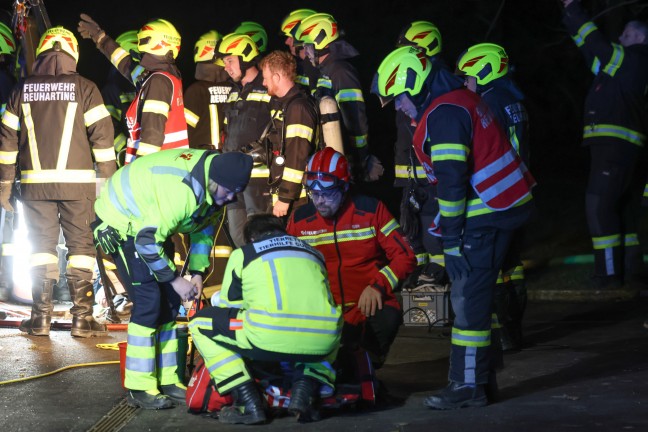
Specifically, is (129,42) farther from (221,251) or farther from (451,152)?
(451,152)

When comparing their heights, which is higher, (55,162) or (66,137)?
(66,137)

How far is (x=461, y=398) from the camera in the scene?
22.0 feet

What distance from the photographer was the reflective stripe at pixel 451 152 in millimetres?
6531

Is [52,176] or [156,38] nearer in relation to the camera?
[52,176]

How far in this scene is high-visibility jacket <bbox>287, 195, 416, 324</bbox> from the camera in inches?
304

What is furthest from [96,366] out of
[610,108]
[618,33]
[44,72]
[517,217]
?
[618,33]

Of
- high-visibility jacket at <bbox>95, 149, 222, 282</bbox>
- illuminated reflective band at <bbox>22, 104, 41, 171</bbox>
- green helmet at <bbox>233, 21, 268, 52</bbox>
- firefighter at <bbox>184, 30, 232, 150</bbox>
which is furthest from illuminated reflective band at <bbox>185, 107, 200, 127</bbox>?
high-visibility jacket at <bbox>95, 149, 222, 282</bbox>

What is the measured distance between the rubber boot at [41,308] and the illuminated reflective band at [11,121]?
4.42 ft

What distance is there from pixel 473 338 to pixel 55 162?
4.47m

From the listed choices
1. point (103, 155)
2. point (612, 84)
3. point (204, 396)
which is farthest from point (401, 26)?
point (204, 396)

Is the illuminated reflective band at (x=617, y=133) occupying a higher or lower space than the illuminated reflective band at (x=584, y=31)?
lower

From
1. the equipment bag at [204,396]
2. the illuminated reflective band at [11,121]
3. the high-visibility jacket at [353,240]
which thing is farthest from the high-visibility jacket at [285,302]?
the illuminated reflective band at [11,121]

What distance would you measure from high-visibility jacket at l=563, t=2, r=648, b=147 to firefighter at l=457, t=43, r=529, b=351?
1721 mm

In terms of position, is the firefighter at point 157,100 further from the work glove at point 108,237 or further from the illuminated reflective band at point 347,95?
the work glove at point 108,237
